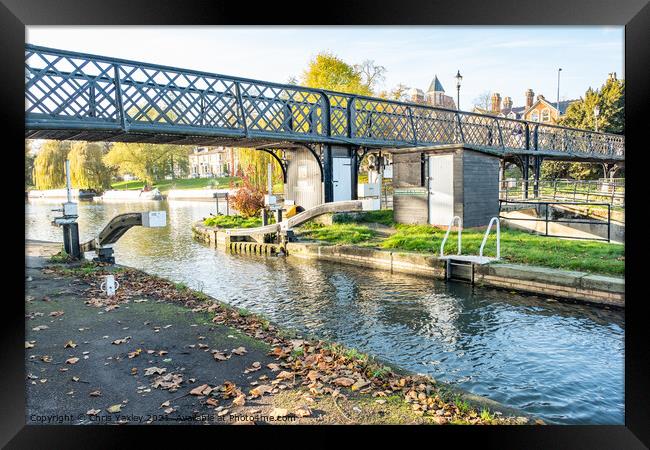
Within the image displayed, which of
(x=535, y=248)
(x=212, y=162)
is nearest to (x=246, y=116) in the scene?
(x=535, y=248)

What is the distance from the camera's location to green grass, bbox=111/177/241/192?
21859 mm

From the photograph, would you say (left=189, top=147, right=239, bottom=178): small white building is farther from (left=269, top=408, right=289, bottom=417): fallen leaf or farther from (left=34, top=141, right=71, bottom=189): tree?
(left=269, top=408, right=289, bottom=417): fallen leaf

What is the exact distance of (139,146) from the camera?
2055 cm

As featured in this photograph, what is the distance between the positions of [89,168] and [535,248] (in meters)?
17.3

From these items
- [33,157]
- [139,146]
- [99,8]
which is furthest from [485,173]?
[139,146]

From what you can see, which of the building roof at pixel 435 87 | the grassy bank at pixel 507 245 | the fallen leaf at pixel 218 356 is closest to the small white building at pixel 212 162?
the building roof at pixel 435 87

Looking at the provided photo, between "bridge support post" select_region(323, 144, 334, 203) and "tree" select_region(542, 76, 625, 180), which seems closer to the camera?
"bridge support post" select_region(323, 144, 334, 203)

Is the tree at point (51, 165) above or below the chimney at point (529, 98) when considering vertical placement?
below

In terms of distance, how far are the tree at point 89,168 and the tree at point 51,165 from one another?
0.90m

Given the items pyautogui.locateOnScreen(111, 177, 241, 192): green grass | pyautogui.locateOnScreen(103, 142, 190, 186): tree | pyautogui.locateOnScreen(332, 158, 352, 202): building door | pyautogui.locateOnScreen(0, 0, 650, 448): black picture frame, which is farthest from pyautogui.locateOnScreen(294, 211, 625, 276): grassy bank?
pyautogui.locateOnScreen(111, 177, 241, 192): green grass

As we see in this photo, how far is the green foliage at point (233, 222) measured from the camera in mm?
18241

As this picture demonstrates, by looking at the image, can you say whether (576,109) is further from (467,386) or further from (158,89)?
(467,386)

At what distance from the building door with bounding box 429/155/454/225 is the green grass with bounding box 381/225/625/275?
0.62 metres

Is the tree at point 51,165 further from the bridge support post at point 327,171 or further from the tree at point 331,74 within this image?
the tree at point 331,74
